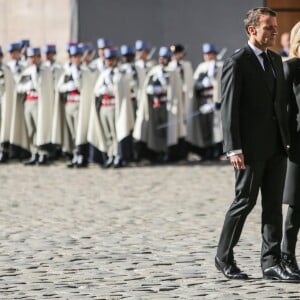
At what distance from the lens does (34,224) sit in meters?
12.5

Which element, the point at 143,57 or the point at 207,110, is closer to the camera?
the point at 143,57

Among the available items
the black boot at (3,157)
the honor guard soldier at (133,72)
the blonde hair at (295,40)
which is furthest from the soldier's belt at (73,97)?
the blonde hair at (295,40)

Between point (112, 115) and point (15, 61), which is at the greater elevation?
point (15, 61)

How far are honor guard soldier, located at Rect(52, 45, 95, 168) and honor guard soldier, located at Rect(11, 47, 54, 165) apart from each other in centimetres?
20

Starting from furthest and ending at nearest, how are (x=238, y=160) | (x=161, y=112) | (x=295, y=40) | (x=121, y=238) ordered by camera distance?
(x=161, y=112), (x=121, y=238), (x=295, y=40), (x=238, y=160)

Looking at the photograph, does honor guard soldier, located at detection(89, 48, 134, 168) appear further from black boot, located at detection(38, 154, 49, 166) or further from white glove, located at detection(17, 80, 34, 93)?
white glove, located at detection(17, 80, 34, 93)

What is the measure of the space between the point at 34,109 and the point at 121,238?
9598 mm

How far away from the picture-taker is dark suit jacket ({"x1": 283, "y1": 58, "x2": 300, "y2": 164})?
30.0 ft

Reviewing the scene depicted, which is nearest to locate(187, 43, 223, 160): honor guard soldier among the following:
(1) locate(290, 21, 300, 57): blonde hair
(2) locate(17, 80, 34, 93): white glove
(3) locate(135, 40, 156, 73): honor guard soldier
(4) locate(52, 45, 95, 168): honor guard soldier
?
(3) locate(135, 40, 156, 73): honor guard soldier

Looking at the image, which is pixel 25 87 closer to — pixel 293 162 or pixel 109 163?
pixel 109 163

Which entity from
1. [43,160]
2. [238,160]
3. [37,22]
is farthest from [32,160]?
[238,160]

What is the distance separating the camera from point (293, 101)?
921 cm

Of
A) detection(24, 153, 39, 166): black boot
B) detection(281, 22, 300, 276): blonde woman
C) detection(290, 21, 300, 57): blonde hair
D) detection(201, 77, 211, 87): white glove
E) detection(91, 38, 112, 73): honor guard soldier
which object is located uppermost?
detection(91, 38, 112, 73): honor guard soldier

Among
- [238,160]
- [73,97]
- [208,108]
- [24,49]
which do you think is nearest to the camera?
[238,160]
